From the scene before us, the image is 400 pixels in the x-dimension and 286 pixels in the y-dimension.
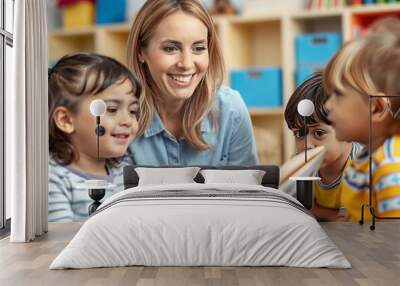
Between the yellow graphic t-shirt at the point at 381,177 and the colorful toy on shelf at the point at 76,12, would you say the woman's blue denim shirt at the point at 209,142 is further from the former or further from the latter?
the colorful toy on shelf at the point at 76,12

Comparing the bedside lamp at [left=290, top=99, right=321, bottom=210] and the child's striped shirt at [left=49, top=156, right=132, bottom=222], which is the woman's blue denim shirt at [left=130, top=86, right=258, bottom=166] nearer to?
the child's striped shirt at [left=49, top=156, right=132, bottom=222]

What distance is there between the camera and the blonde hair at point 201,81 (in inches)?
267

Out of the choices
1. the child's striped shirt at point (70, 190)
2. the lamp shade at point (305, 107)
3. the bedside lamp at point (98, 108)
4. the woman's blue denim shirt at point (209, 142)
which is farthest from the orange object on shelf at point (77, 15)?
the lamp shade at point (305, 107)

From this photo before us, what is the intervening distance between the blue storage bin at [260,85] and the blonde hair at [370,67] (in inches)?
19.1

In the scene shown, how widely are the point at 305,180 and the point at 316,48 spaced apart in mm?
1230

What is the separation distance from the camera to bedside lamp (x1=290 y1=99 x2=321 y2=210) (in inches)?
262

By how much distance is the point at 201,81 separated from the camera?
6809 mm

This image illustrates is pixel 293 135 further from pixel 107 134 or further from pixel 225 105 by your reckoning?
pixel 107 134

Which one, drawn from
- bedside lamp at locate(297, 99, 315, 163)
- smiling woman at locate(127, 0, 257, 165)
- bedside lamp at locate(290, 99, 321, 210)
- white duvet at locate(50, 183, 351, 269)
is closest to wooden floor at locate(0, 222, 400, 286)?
white duvet at locate(50, 183, 351, 269)

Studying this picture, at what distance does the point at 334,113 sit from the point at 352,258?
2.09 metres

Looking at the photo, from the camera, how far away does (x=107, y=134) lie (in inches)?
269

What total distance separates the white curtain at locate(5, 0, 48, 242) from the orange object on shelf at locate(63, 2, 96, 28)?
0.92 m

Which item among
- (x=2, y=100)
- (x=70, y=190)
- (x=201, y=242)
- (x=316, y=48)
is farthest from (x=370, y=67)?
(x=2, y=100)

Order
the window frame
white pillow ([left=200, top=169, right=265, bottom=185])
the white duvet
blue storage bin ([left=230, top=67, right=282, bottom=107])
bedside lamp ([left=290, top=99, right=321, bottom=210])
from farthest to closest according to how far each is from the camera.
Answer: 1. blue storage bin ([left=230, top=67, right=282, bottom=107])
2. bedside lamp ([left=290, top=99, right=321, bottom=210])
3. white pillow ([left=200, top=169, right=265, bottom=185])
4. the window frame
5. the white duvet
